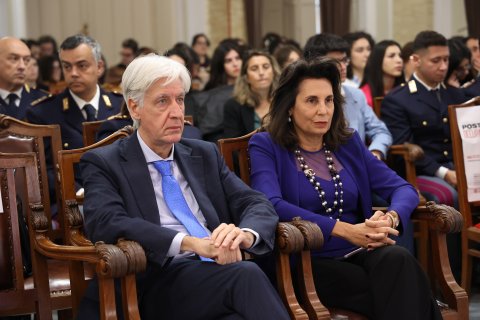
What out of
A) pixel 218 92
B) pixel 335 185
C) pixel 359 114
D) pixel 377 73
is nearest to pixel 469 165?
pixel 359 114

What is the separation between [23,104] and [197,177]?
285 centimetres

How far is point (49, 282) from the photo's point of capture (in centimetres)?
336

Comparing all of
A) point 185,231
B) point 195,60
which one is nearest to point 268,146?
point 185,231

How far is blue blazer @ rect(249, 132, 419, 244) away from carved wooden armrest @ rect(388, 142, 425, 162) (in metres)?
1.10

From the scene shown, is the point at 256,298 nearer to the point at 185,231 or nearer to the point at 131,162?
the point at 185,231

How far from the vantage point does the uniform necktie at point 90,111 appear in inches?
191

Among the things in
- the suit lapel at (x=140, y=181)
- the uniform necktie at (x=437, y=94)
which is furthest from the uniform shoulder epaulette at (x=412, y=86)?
the suit lapel at (x=140, y=181)

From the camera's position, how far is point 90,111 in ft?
16.0

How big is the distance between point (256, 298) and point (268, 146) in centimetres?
89

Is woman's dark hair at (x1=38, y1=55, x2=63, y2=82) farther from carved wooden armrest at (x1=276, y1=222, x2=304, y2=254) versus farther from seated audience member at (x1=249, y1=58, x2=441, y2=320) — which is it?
carved wooden armrest at (x1=276, y1=222, x2=304, y2=254)

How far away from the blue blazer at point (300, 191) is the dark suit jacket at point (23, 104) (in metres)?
2.38

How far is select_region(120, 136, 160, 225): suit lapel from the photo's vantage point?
298cm

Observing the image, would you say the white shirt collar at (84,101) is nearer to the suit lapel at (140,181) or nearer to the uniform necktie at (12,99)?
the uniform necktie at (12,99)

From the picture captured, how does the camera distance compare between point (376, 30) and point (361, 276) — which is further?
point (376, 30)
